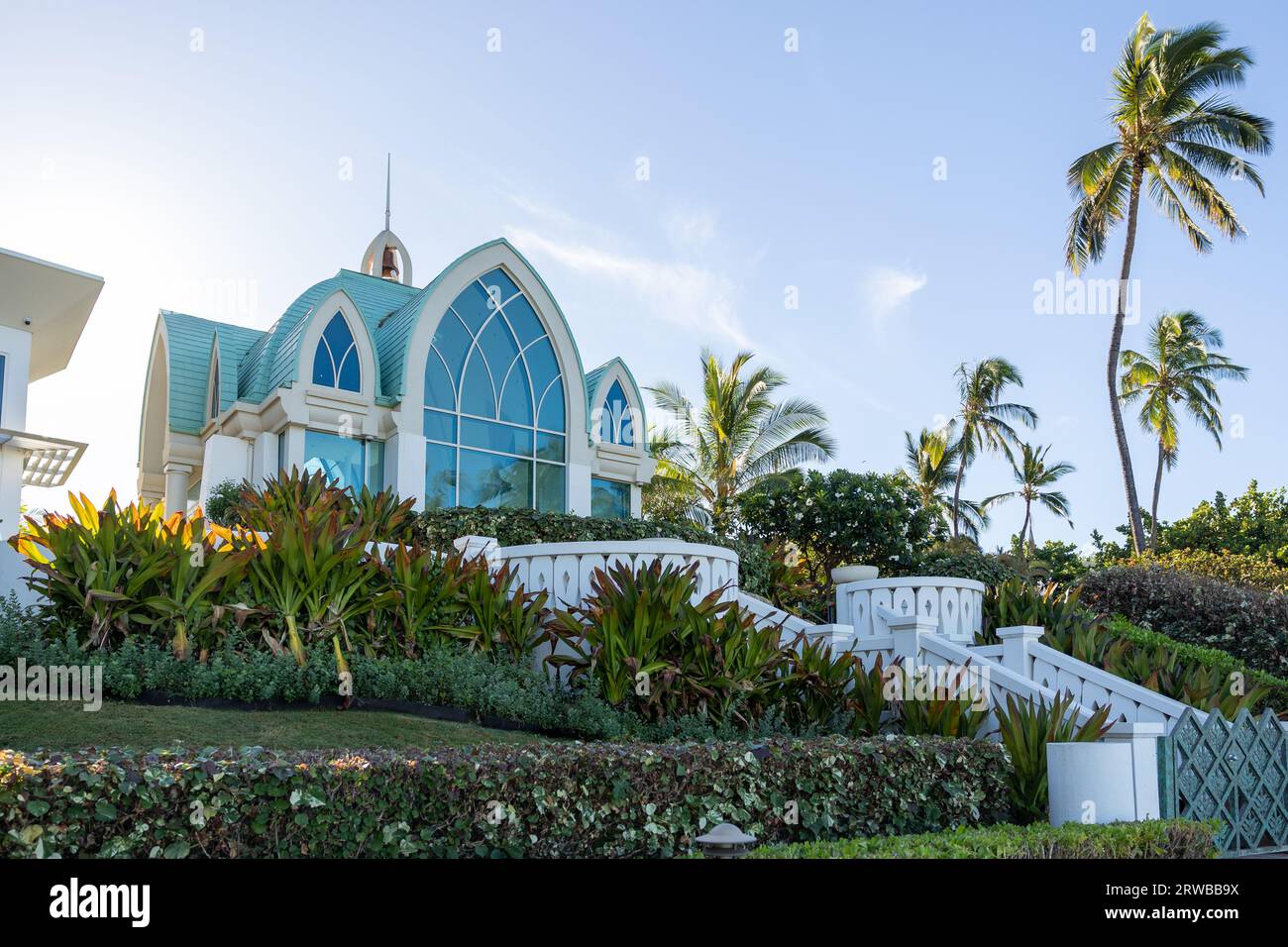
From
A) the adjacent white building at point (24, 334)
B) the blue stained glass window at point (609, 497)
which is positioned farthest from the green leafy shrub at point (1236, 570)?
the adjacent white building at point (24, 334)

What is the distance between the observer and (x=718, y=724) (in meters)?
9.34

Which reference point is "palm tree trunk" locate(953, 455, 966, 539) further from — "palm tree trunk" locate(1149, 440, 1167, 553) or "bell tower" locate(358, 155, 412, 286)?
"bell tower" locate(358, 155, 412, 286)

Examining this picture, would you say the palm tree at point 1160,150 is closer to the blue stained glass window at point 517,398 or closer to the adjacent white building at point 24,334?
the blue stained glass window at point 517,398

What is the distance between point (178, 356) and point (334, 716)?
14337 mm

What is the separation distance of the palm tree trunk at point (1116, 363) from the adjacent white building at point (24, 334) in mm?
22273

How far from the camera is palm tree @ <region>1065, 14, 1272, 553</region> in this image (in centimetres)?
2542

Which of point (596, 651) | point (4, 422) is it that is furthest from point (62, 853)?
point (4, 422)

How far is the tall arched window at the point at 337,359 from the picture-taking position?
57.1 ft

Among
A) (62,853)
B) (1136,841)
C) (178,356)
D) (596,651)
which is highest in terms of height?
(178,356)

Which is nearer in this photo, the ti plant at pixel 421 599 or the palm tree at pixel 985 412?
the ti plant at pixel 421 599

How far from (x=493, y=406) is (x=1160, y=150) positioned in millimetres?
17879

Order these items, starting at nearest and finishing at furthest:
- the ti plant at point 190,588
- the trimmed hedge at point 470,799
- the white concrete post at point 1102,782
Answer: the trimmed hedge at point 470,799 < the white concrete post at point 1102,782 < the ti plant at point 190,588

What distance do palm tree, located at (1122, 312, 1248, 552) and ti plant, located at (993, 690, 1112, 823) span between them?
30.8 meters
